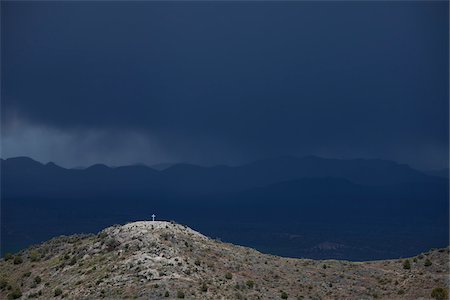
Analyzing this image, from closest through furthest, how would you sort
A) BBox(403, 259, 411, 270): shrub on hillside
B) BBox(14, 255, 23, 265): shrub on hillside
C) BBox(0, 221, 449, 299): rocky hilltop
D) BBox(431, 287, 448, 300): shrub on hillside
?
BBox(0, 221, 449, 299): rocky hilltop
BBox(431, 287, 448, 300): shrub on hillside
BBox(403, 259, 411, 270): shrub on hillside
BBox(14, 255, 23, 265): shrub on hillside

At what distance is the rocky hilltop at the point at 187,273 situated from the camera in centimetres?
5066

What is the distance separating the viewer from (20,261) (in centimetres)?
7156

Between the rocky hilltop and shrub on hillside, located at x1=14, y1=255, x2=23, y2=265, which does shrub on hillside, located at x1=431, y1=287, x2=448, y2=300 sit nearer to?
the rocky hilltop

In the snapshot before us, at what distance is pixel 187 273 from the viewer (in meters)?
52.8

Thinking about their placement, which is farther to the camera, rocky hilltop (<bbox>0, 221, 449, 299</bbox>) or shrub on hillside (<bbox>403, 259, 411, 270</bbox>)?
shrub on hillside (<bbox>403, 259, 411, 270</bbox>)

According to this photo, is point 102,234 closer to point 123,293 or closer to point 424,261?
point 123,293

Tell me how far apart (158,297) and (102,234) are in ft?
74.2

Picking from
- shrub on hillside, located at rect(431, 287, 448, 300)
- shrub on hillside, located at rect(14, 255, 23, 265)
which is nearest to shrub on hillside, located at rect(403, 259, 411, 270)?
shrub on hillside, located at rect(431, 287, 448, 300)

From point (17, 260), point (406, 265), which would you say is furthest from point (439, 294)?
point (17, 260)

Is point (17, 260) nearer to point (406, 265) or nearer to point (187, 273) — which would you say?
point (187, 273)

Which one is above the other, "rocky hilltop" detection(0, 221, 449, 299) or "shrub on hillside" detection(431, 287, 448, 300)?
"rocky hilltop" detection(0, 221, 449, 299)

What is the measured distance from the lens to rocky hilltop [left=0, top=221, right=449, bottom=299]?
5066 cm

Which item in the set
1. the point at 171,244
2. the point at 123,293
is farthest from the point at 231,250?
the point at 123,293

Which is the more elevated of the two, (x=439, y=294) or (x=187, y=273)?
(x=187, y=273)
